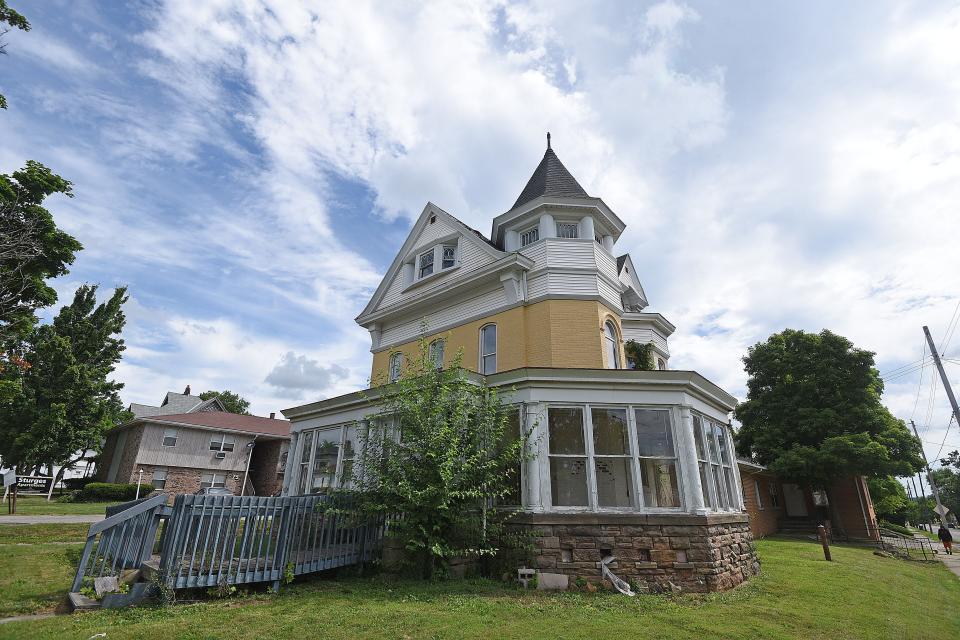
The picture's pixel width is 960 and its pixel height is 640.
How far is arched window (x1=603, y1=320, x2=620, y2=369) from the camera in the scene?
1467 cm

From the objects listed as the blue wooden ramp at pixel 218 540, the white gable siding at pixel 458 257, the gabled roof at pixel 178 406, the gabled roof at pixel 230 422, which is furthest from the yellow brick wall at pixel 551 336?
the gabled roof at pixel 178 406

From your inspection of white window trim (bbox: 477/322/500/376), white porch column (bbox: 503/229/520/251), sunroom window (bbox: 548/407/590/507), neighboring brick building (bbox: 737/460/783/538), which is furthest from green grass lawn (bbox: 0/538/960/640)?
neighboring brick building (bbox: 737/460/783/538)

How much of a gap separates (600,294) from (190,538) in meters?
11.9

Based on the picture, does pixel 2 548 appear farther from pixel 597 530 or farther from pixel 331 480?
Result: pixel 597 530

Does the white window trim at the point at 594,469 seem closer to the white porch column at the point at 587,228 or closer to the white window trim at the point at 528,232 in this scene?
the white porch column at the point at 587,228

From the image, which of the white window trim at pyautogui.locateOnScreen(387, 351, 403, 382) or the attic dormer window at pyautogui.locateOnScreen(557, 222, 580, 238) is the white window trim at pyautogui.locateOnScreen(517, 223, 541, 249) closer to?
the attic dormer window at pyautogui.locateOnScreen(557, 222, 580, 238)

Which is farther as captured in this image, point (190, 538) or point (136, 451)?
point (136, 451)

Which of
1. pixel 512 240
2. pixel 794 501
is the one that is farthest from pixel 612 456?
pixel 794 501

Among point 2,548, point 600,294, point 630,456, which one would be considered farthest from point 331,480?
point 600,294

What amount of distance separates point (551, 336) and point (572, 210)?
486 cm

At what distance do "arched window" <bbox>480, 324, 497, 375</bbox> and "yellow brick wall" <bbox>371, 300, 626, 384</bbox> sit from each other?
0.65 feet

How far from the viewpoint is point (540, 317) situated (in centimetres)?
1456

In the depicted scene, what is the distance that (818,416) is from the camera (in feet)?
82.7

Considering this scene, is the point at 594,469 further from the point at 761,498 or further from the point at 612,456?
the point at 761,498
